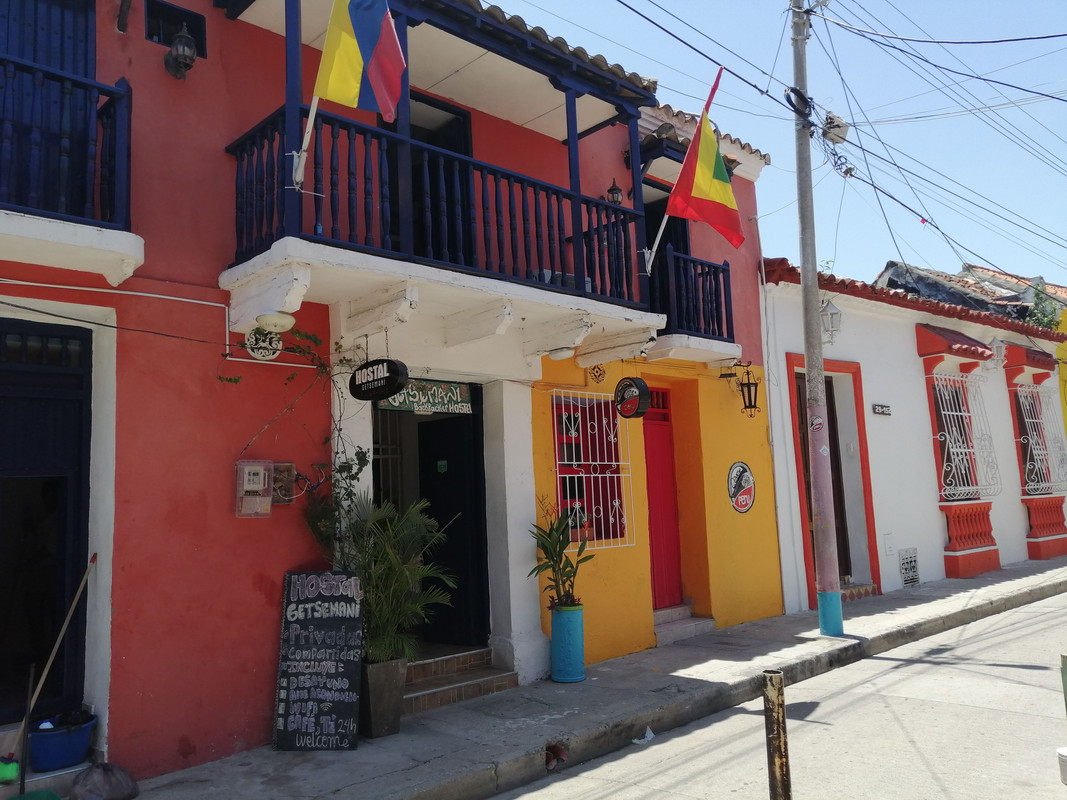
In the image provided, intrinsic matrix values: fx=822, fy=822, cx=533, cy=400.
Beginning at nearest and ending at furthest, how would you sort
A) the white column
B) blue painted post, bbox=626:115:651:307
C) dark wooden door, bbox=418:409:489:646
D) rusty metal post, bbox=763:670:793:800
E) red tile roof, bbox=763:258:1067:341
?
rusty metal post, bbox=763:670:793:800
the white column
dark wooden door, bbox=418:409:489:646
blue painted post, bbox=626:115:651:307
red tile roof, bbox=763:258:1067:341

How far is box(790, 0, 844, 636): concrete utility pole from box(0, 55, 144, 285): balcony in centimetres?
673

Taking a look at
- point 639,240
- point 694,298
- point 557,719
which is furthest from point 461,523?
point 694,298

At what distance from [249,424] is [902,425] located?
33.4 ft

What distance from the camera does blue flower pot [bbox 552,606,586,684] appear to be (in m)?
7.49

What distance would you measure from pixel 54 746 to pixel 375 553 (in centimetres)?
233

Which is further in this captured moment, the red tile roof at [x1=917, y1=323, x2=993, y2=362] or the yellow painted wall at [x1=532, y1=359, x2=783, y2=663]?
the red tile roof at [x1=917, y1=323, x2=993, y2=362]

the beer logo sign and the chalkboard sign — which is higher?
the beer logo sign

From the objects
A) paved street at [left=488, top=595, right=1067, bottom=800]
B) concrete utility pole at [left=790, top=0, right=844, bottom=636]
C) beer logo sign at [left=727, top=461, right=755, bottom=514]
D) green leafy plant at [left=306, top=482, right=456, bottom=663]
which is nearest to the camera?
paved street at [left=488, top=595, right=1067, bottom=800]

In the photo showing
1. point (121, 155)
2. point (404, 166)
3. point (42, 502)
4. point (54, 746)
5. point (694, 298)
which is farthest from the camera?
point (694, 298)

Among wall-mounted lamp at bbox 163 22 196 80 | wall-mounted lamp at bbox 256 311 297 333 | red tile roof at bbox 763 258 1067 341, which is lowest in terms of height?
wall-mounted lamp at bbox 256 311 297 333

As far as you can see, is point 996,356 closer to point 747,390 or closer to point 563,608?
point 747,390

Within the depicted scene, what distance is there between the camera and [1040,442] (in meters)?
15.7

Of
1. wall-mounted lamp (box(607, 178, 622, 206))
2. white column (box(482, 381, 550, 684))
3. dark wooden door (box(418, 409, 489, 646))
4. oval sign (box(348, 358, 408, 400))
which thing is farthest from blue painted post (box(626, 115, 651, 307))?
oval sign (box(348, 358, 408, 400))

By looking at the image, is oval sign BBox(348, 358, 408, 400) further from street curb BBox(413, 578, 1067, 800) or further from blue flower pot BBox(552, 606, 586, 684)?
blue flower pot BBox(552, 606, 586, 684)
